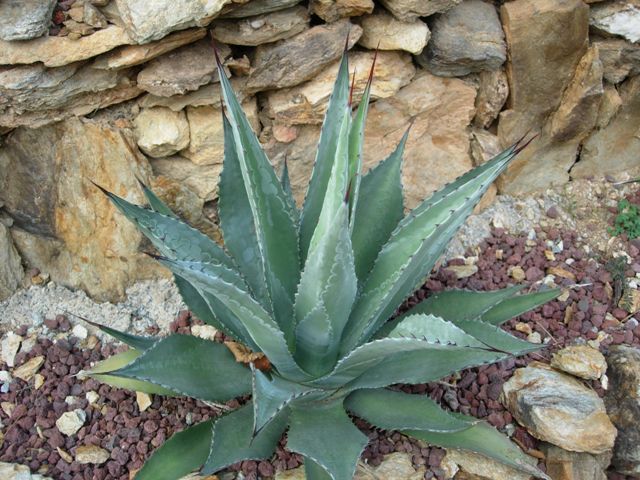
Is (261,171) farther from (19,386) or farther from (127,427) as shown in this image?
(19,386)

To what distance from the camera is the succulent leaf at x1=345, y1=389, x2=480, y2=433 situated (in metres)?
1.65

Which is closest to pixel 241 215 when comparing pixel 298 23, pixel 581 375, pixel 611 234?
pixel 298 23

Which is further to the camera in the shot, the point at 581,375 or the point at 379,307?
the point at 581,375

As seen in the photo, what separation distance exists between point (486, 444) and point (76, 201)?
1368mm

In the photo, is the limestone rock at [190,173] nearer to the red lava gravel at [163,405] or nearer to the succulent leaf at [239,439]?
the red lava gravel at [163,405]

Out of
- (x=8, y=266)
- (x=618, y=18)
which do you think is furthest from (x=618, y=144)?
(x=8, y=266)

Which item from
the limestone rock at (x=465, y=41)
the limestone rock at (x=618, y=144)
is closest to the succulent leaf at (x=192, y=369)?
the limestone rock at (x=465, y=41)

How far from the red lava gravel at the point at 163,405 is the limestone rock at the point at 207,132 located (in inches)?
19.6

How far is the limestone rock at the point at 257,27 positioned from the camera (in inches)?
76.4

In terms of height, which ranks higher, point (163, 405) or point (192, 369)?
point (192, 369)

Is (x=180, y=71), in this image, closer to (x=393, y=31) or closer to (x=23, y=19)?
(x=23, y=19)

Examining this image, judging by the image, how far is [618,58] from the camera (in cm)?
239

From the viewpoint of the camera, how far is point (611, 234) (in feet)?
8.27

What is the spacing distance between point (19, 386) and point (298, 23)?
1324 mm
